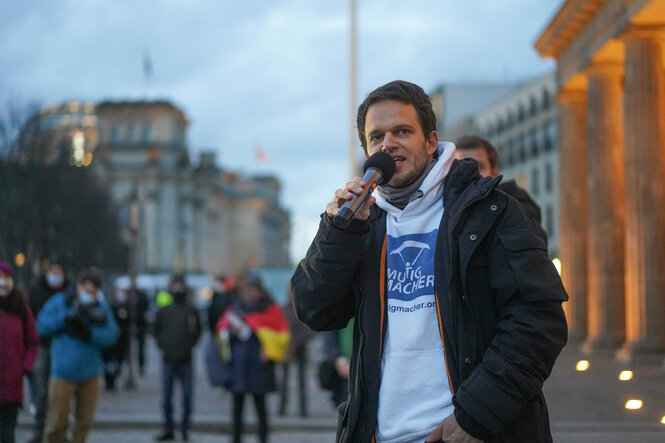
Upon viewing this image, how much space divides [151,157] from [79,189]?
199ft

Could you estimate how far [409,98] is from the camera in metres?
3.26

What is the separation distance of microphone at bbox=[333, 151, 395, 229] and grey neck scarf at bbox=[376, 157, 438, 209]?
9 cm

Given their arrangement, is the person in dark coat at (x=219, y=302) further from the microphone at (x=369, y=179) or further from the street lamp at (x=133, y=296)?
the microphone at (x=369, y=179)

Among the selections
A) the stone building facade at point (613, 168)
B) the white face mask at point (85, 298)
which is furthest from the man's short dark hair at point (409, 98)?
the stone building facade at point (613, 168)

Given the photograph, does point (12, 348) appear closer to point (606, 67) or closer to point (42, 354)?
point (42, 354)

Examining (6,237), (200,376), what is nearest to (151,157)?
(6,237)

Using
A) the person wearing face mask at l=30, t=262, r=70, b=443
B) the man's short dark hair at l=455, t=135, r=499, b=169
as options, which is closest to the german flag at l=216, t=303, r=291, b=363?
the person wearing face mask at l=30, t=262, r=70, b=443

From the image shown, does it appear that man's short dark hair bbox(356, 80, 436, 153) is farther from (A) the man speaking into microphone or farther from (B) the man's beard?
(B) the man's beard

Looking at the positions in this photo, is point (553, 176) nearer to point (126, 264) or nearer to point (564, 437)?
point (126, 264)

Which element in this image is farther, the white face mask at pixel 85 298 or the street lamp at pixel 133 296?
the street lamp at pixel 133 296

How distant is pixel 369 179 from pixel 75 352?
7.34 meters

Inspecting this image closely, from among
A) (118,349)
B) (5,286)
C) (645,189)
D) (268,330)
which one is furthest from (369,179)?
(118,349)

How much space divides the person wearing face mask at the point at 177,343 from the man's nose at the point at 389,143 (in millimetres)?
9676

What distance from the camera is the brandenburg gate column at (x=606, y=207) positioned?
20500 mm
